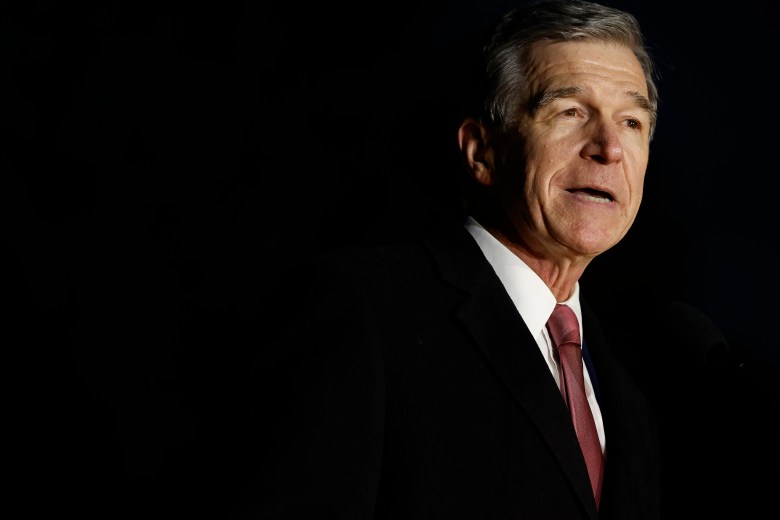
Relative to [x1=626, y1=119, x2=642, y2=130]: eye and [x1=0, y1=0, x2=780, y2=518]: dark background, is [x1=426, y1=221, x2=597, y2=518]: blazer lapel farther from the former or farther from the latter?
[x1=626, y1=119, x2=642, y2=130]: eye

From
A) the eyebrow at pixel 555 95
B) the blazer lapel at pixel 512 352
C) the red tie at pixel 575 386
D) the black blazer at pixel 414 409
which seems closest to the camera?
the black blazer at pixel 414 409

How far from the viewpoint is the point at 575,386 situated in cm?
126

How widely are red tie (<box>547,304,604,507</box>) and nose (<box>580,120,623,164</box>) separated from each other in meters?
0.23

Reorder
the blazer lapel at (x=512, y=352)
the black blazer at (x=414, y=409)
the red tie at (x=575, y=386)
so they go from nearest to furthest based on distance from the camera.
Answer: the black blazer at (x=414, y=409) → the blazer lapel at (x=512, y=352) → the red tie at (x=575, y=386)

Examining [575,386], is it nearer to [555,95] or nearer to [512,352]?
[512,352]

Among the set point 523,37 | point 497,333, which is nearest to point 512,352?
point 497,333

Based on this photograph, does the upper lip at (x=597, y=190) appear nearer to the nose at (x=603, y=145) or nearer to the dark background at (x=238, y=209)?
the nose at (x=603, y=145)

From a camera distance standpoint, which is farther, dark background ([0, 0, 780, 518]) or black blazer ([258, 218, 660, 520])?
dark background ([0, 0, 780, 518])

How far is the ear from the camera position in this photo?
140cm

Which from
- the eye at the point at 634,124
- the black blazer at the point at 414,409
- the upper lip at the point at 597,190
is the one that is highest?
the eye at the point at 634,124

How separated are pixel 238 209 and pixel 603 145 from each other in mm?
593

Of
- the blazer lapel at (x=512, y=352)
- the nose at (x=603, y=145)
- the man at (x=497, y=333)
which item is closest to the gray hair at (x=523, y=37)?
the man at (x=497, y=333)

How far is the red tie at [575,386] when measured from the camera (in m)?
1.22

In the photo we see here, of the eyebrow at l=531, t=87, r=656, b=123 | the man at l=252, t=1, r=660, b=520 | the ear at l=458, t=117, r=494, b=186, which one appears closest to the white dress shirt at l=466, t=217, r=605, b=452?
the man at l=252, t=1, r=660, b=520
